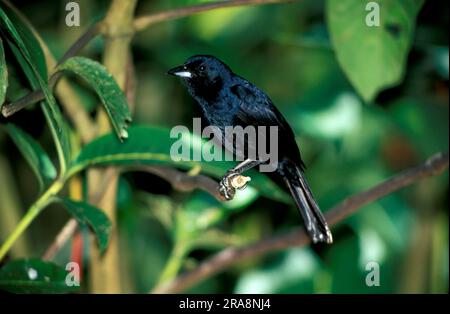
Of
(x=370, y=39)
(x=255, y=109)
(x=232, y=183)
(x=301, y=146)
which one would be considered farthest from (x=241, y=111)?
(x=301, y=146)

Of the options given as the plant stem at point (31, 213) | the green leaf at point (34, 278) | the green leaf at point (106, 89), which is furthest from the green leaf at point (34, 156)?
the green leaf at point (106, 89)

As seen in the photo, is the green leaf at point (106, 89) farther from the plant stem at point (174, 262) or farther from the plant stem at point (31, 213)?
the plant stem at point (174, 262)

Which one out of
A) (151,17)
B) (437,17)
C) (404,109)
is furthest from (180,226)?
(437,17)

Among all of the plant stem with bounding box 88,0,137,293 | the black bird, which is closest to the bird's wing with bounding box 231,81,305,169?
the black bird

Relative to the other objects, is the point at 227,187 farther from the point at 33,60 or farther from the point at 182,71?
the point at 33,60

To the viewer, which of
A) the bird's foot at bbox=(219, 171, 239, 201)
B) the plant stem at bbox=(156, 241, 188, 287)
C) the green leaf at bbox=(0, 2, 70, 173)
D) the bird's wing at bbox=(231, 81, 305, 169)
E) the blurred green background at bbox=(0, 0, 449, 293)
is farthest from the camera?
the blurred green background at bbox=(0, 0, 449, 293)

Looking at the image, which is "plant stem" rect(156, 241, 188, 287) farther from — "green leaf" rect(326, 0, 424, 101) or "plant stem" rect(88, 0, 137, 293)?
"green leaf" rect(326, 0, 424, 101)
